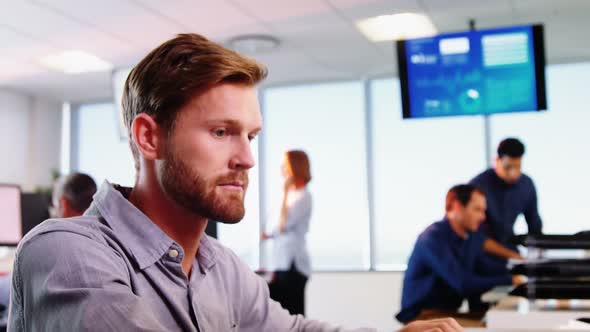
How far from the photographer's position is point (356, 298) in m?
6.60

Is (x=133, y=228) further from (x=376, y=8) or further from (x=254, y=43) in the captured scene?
(x=254, y=43)

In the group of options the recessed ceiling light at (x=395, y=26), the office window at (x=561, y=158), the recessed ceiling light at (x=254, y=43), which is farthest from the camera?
the office window at (x=561, y=158)

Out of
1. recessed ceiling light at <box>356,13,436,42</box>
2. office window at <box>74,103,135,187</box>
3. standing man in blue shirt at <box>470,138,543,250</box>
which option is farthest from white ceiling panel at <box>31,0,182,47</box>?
office window at <box>74,103,135,187</box>

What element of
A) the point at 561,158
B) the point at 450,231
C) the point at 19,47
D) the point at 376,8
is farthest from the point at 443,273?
the point at 19,47

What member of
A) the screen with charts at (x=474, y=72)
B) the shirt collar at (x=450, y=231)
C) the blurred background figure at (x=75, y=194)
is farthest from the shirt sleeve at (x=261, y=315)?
the screen with charts at (x=474, y=72)

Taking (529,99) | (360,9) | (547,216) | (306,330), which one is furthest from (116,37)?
(306,330)

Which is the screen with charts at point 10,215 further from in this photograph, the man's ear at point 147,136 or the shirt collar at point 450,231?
the man's ear at point 147,136

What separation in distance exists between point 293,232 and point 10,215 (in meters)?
1.71

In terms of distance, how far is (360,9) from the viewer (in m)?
4.77

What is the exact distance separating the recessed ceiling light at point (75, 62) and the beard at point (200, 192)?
204 inches

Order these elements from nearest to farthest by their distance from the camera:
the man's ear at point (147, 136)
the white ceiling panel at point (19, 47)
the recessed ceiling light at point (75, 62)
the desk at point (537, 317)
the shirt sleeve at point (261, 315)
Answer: the man's ear at point (147, 136)
the shirt sleeve at point (261, 315)
the desk at point (537, 317)
the white ceiling panel at point (19, 47)
the recessed ceiling light at point (75, 62)

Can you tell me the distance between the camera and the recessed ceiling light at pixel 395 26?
4984 millimetres

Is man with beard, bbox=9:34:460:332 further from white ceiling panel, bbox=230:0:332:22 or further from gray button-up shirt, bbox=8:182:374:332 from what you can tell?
white ceiling panel, bbox=230:0:332:22

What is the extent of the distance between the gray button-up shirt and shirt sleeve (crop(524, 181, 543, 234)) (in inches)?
142
